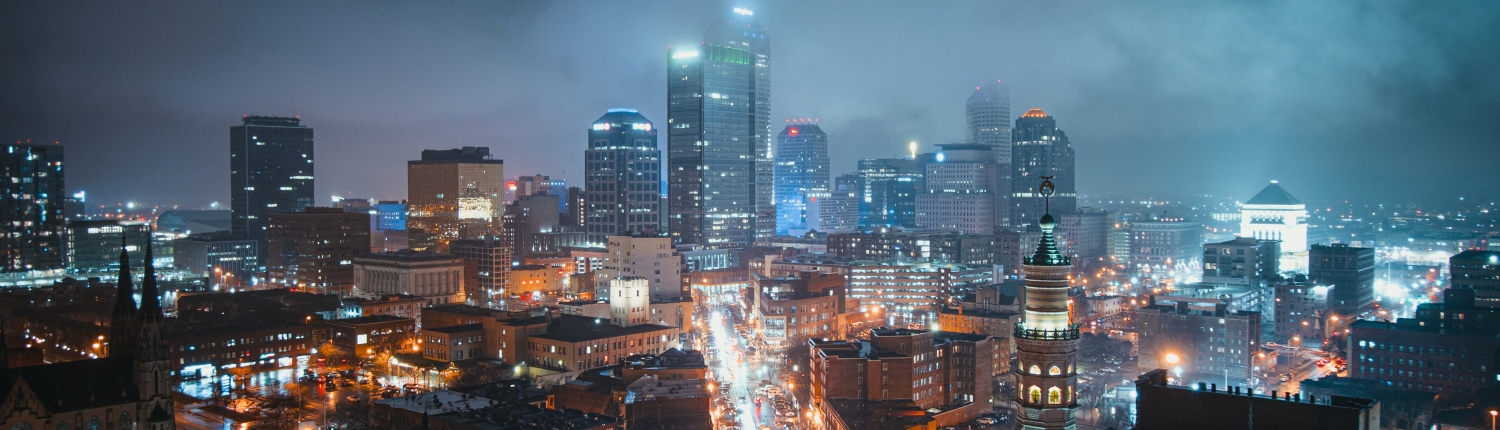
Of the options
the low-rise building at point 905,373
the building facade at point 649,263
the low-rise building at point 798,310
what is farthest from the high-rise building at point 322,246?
the low-rise building at point 905,373

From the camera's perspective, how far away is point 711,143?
169875 millimetres

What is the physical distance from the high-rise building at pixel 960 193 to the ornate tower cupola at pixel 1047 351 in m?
156

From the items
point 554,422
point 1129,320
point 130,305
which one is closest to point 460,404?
point 554,422

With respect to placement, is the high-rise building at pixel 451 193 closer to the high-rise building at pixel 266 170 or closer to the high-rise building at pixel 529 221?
the high-rise building at pixel 529 221

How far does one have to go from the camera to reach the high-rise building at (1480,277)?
274ft

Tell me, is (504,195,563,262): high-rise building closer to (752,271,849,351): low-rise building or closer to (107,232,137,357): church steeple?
(752,271,849,351): low-rise building

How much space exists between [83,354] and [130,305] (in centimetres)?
3240

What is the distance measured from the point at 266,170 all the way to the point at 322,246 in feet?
140

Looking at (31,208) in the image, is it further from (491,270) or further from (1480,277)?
(1480,277)

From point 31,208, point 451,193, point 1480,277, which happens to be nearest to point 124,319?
point 31,208

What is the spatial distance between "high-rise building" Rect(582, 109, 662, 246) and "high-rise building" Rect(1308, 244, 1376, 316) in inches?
3495

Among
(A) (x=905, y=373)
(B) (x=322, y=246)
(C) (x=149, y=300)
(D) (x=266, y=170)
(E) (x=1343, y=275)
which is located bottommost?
(A) (x=905, y=373)

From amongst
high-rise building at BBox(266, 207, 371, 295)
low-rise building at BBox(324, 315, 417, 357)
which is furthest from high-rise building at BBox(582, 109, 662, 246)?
low-rise building at BBox(324, 315, 417, 357)

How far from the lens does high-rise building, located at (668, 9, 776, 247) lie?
16900 centimetres
